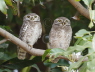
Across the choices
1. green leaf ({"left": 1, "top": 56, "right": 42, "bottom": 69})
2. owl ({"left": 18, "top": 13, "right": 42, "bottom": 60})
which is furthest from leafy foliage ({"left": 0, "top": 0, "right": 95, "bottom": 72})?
owl ({"left": 18, "top": 13, "right": 42, "bottom": 60})

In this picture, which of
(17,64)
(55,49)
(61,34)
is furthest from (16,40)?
(61,34)

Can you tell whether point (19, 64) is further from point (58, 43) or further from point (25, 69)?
point (58, 43)

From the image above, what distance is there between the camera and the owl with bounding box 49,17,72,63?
4.74 metres

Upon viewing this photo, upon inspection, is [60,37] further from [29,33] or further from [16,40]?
[16,40]

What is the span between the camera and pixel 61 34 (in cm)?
473

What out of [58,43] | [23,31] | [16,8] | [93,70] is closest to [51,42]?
[58,43]

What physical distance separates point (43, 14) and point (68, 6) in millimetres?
786

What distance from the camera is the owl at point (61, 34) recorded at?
474 centimetres

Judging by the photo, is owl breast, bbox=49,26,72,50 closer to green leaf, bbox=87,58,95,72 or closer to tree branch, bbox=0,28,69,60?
tree branch, bbox=0,28,69,60

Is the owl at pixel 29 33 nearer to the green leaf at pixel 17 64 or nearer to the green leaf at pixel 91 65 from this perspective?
the green leaf at pixel 17 64

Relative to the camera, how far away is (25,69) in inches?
185

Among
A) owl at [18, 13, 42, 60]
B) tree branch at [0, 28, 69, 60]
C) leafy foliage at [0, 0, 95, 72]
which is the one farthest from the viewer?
owl at [18, 13, 42, 60]

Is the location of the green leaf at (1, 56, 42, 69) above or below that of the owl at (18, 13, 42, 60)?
below

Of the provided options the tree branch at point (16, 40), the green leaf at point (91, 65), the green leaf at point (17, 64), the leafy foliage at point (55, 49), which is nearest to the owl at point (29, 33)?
the leafy foliage at point (55, 49)
